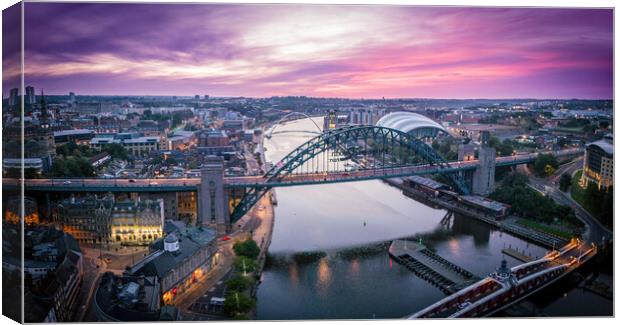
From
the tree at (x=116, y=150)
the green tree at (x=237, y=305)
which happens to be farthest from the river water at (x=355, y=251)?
the tree at (x=116, y=150)

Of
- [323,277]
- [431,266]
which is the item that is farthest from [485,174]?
[323,277]

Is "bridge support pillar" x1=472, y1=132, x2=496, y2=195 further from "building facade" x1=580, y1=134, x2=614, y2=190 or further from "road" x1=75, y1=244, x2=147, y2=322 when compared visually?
"road" x1=75, y1=244, x2=147, y2=322

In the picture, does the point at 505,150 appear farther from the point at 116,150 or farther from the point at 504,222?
the point at 116,150

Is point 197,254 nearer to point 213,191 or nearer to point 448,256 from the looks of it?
point 213,191

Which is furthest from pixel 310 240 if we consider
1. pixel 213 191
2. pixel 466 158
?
pixel 466 158

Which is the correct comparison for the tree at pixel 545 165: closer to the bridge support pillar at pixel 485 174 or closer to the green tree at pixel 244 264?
the bridge support pillar at pixel 485 174
